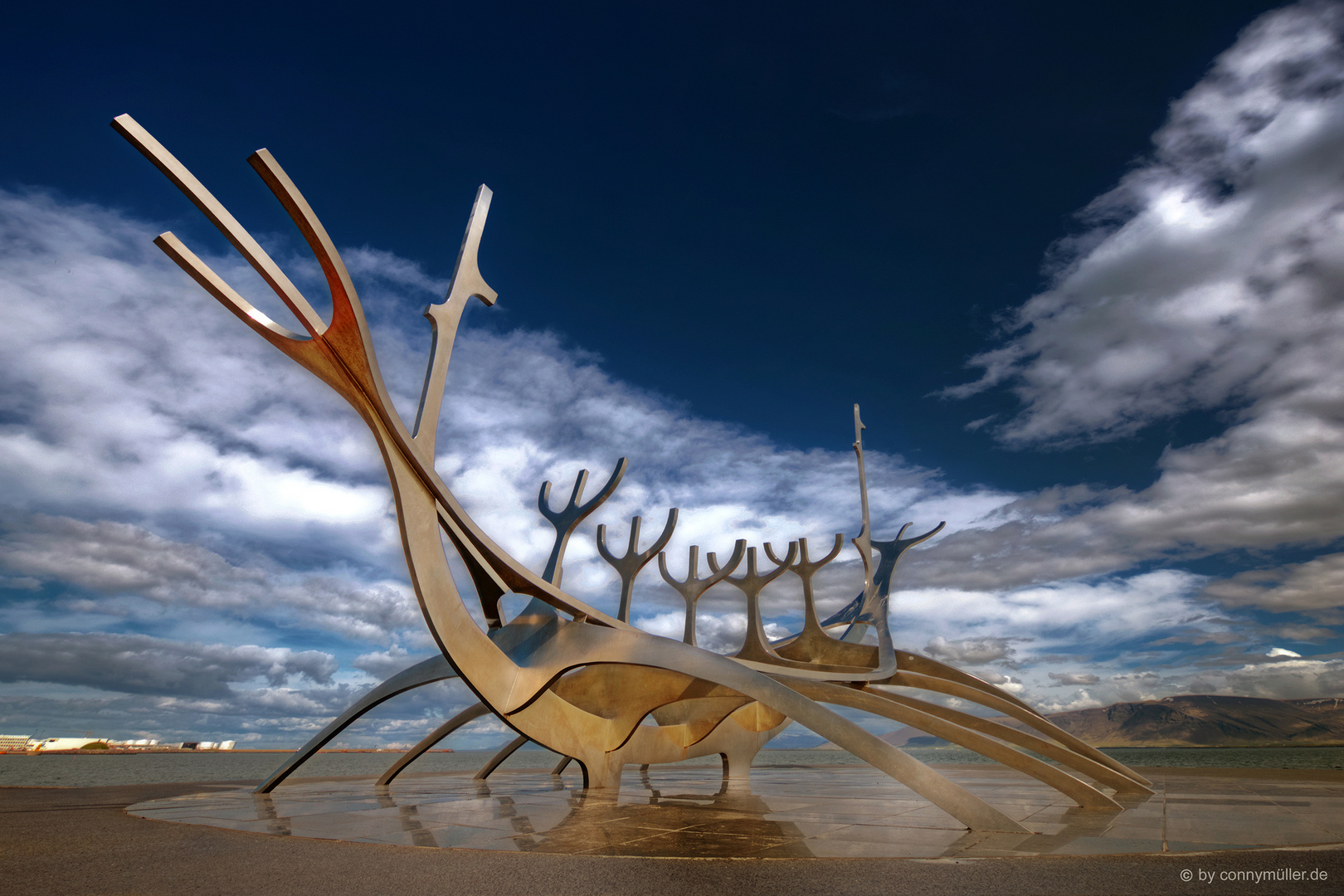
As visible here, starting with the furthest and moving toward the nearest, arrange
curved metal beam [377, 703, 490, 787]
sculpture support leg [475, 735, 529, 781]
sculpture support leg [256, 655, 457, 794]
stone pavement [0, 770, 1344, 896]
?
1. sculpture support leg [475, 735, 529, 781]
2. curved metal beam [377, 703, 490, 787]
3. sculpture support leg [256, 655, 457, 794]
4. stone pavement [0, 770, 1344, 896]

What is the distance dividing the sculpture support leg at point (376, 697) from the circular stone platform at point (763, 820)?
652 millimetres

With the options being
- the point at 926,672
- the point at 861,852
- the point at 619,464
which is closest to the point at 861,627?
the point at 926,672

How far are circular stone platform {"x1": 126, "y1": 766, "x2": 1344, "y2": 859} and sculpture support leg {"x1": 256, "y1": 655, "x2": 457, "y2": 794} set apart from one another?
2.14 feet

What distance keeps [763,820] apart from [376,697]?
7674mm

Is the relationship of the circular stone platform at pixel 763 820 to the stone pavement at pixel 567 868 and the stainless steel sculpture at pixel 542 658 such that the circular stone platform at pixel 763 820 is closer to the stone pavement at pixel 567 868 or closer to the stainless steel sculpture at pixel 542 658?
the stone pavement at pixel 567 868

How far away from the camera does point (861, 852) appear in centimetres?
602

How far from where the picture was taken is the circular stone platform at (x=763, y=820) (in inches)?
253

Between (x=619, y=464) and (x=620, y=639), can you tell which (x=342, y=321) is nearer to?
(x=620, y=639)

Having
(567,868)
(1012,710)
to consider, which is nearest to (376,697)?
(567,868)

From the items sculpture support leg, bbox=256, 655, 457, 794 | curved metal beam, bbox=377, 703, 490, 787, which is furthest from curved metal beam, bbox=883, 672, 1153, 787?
sculpture support leg, bbox=256, 655, 457, 794

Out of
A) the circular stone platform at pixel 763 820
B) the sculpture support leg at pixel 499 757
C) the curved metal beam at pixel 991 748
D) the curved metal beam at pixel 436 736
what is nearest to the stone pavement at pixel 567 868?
the circular stone platform at pixel 763 820

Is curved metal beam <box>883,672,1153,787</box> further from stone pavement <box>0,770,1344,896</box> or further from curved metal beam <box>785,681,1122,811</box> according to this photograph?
stone pavement <box>0,770,1344,896</box>

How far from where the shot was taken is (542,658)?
1081 centimetres

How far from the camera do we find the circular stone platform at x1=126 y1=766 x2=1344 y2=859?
6.41m
